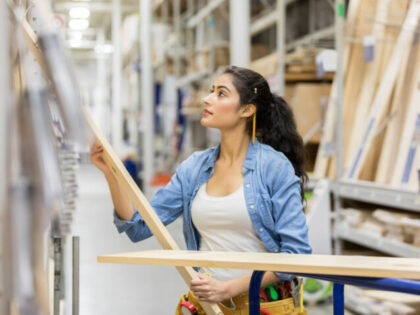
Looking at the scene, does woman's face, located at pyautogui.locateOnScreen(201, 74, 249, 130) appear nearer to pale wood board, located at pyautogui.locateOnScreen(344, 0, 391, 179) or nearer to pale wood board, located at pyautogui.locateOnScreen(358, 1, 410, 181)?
pale wood board, located at pyautogui.locateOnScreen(358, 1, 410, 181)

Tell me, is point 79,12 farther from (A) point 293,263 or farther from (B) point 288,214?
(A) point 293,263

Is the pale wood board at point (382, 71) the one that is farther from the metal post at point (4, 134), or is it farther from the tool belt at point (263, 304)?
the metal post at point (4, 134)

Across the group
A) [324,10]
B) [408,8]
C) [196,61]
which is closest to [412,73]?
[408,8]

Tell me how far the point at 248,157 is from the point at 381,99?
258 centimetres

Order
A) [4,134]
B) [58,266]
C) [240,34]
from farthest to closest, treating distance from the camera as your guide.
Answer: [240,34] → [58,266] → [4,134]

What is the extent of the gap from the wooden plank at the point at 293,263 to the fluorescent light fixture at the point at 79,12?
58.1 feet

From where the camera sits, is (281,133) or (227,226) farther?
(281,133)

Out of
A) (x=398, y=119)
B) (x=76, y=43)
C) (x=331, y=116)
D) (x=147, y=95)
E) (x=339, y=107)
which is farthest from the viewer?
(x=76, y=43)

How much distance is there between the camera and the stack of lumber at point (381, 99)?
4.33 metres

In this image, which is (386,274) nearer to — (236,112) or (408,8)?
(236,112)

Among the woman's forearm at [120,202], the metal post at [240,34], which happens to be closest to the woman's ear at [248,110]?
the woman's forearm at [120,202]

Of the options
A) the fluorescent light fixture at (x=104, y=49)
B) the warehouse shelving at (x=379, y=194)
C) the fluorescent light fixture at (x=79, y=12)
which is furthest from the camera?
the fluorescent light fixture at (x=104, y=49)

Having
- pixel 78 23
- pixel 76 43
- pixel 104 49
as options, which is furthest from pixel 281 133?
pixel 76 43

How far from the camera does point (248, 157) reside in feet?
7.81
